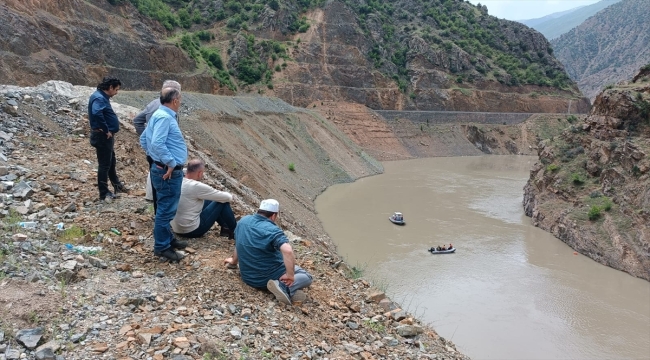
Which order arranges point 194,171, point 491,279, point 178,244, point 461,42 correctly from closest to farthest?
point 178,244
point 194,171
point 491,279
point 461,42

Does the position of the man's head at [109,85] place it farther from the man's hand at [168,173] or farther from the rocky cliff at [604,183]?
the rocky cliff at [604,183]

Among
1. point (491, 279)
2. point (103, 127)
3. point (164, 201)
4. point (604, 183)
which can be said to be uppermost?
point (103, 127)

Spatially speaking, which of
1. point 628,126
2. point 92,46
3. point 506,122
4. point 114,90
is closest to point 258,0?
point 92,46

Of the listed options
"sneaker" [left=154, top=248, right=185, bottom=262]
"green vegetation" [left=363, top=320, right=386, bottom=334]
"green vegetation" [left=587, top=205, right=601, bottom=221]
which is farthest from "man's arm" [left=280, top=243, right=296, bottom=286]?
"green vegetation" [left=587, top=205, right=601, bottom=221]

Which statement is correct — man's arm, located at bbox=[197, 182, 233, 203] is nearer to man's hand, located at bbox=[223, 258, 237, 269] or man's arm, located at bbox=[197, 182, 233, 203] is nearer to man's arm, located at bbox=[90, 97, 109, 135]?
man's hand, located at bbox=[223, 258, 237, 269]

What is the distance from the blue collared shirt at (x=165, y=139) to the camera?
5.37 m

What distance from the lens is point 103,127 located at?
23.0 feet

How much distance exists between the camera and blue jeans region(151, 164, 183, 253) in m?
5.51

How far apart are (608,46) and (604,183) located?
13584 centimetres

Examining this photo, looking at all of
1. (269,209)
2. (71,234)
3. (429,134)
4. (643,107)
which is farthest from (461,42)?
(71,234)

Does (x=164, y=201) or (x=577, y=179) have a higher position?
(x=164, y=201)

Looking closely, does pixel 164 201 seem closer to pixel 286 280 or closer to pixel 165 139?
pixel 165 139

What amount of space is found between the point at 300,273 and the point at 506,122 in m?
61.5

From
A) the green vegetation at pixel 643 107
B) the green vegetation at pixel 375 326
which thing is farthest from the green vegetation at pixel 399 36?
the green vegetation at pixel 375 326
